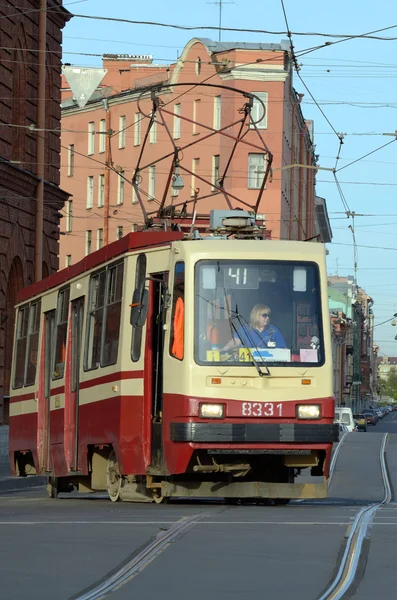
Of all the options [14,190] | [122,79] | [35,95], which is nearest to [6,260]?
[14,190]

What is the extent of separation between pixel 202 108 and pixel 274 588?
2463 inches

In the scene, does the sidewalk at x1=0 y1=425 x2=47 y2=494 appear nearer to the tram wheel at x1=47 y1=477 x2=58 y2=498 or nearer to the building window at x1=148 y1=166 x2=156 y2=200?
the tram wheel at x1=47 y1=477 x2=58 y2=498

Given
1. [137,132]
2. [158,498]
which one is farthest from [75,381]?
[137,132]

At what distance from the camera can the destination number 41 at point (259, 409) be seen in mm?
14883

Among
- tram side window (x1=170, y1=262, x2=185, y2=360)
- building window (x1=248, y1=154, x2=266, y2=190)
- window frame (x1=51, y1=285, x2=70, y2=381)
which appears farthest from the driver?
building window (x1=248, y1=154, x2=266, y2=190)

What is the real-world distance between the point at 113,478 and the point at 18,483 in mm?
12176

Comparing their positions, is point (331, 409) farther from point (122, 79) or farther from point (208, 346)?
point (122, 79)

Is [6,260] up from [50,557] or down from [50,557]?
up

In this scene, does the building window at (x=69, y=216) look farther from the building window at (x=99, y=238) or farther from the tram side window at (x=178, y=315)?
the tram side window at (x=178, y=315)

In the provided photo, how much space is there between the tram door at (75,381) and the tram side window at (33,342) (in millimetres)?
2711

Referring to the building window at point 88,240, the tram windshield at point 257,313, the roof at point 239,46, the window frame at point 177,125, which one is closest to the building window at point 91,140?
the building window at point 88,240

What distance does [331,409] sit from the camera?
15.3 meters

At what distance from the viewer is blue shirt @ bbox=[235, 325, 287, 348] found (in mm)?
15078

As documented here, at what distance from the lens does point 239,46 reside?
220ft
